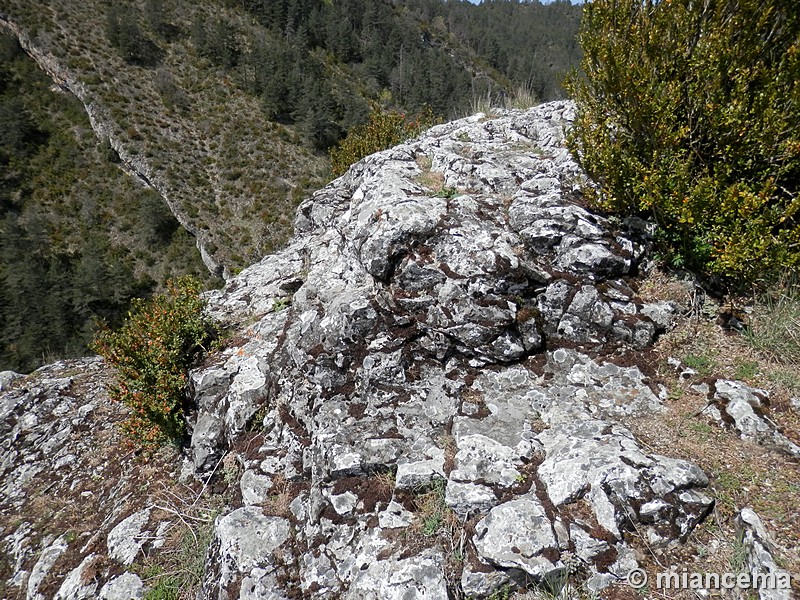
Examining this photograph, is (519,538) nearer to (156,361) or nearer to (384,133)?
(156,361)

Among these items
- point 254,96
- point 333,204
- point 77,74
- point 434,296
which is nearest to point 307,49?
point 254,96

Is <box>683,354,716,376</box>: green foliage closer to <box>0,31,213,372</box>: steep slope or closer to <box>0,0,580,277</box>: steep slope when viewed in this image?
<box>0,0,580,277</box>: steep slope

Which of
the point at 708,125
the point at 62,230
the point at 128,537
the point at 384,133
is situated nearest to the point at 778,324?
the point at 708,125

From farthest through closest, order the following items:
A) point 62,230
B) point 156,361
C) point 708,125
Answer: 1. point 62,230
2. point 156,361
3. point 708,125

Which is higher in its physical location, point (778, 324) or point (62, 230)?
point (778, 324)

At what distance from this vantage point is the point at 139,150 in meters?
40.1

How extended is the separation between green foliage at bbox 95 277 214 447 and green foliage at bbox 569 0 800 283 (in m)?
7.38

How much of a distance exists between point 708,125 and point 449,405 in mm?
4634

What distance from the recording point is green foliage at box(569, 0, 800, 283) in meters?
4.29

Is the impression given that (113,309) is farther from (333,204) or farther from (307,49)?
(307,49)

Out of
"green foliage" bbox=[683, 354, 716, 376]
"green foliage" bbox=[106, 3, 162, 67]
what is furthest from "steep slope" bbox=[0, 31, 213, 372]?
"green foliage" bbox=[683, 354, 716, 376]

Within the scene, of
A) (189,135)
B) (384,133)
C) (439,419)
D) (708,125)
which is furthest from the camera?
(189,135)

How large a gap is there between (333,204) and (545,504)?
7907 millimetres

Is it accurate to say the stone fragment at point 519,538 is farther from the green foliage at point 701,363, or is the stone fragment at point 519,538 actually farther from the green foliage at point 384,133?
the green foliage at point 384,133
